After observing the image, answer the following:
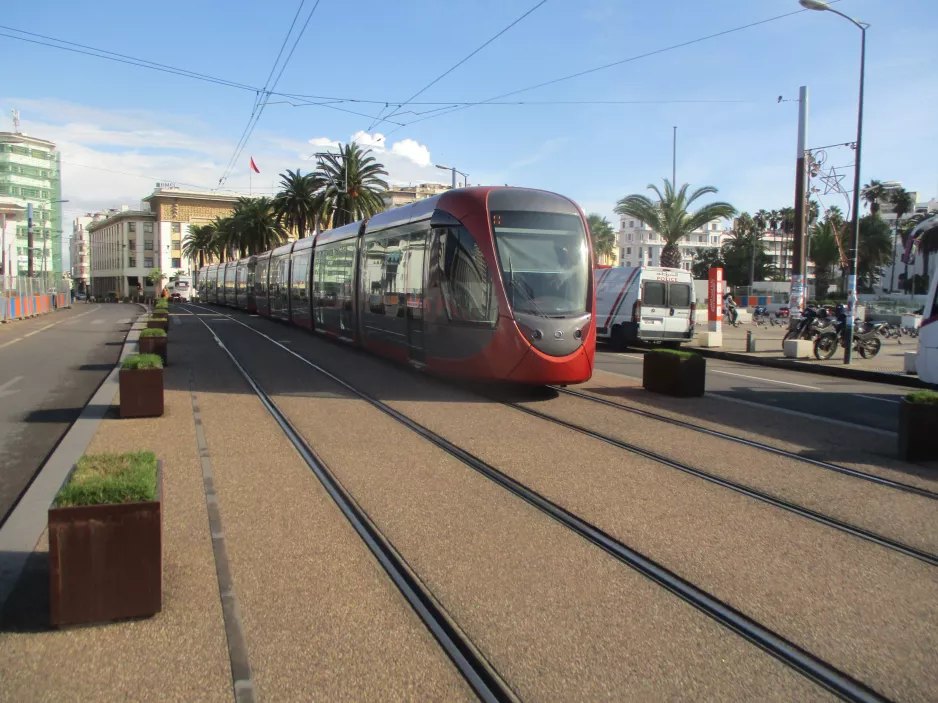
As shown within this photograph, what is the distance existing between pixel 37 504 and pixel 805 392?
12739 millimetres

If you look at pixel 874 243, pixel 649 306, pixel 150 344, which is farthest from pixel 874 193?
pixel 150 344

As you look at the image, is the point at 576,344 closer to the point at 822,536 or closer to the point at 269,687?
the point at 822,536

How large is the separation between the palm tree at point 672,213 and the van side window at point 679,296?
1292 centimetres

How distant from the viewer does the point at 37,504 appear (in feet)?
20.6

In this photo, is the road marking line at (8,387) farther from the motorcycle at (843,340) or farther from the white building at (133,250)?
the white building at (133,250)

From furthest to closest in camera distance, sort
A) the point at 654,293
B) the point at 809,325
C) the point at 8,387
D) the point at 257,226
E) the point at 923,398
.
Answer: the point at 257,226, the point at 654,293, the point at 809,325, the point at 8,387, the point at 923,398

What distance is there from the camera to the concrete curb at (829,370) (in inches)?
669

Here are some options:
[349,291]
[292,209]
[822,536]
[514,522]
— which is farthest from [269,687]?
[292,209]

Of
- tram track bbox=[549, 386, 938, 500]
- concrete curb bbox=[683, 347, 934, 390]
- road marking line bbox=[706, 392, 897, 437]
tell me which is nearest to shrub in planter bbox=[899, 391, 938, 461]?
tram track bbox=[549, 386, 938, 500]

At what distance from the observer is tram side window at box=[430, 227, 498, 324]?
12156 mm

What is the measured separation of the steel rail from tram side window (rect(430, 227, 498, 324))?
16.0ft

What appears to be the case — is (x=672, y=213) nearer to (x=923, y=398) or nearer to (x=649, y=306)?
(x=649, y=306)

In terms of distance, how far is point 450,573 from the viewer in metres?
4.93

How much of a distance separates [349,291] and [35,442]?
40.2 ft
